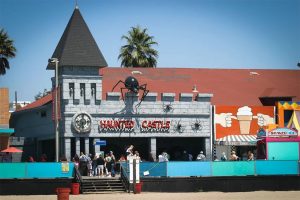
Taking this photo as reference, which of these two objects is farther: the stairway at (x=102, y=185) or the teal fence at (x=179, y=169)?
the stairway at (x=102, y=185)

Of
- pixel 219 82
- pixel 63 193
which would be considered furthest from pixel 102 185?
pixel 219 82

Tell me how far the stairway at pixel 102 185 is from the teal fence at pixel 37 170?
983 millimetres

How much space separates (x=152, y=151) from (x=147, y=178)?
13358mm

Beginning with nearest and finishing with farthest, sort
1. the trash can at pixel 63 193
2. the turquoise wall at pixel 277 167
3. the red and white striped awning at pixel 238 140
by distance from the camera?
1. the trash can at pixel 63 193
2. the turquoise wall at pixel 277 167
3. the red and white striped awning at pixel 238 140

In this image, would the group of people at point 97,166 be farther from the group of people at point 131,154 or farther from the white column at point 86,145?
the white column at point 86,145

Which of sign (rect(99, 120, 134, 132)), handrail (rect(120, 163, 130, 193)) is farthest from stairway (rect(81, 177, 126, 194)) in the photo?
sign (rect(99, 120, 134, 132))

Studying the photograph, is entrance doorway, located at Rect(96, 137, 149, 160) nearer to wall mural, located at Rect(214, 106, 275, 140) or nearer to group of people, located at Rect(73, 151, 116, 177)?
wall mural, located at Rect(214, 106, 275, 140)

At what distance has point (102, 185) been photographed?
135 ft

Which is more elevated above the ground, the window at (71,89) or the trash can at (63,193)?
the window at (71,89)

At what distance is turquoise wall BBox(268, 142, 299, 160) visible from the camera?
46969mm

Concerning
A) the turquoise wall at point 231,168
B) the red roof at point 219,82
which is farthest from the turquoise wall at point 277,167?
the red roof at point 219,82

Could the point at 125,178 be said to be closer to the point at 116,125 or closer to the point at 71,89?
the point at 116,125

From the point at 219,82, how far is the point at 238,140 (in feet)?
28.7

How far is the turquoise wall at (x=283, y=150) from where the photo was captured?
1849 inches
